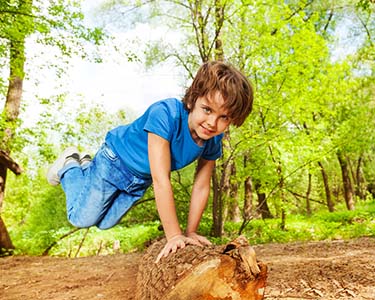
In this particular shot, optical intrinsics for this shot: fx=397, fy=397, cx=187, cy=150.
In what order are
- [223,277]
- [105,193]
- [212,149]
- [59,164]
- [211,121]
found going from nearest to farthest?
[223,277] < [211,121] < [212,149] < [105,193] < [59,164]

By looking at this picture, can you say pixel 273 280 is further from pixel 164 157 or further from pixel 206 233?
pixel 206 233

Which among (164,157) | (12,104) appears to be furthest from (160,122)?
(12,104)

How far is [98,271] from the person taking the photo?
486 cm

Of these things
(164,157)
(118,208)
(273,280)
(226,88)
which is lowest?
(273,280)

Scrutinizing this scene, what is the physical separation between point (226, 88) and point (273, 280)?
1805 millimetres

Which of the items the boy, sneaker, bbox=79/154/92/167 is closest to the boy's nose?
the boy

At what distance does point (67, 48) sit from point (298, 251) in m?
5.64

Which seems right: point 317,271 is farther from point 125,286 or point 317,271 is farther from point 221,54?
point 221,54

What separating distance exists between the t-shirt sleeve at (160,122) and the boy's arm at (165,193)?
3 centimetres

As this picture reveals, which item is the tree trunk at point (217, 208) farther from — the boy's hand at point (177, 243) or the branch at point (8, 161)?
the boy's hand at point (177, 243)

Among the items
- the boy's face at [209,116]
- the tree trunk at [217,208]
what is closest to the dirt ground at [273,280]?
the boy's face at [209,116]

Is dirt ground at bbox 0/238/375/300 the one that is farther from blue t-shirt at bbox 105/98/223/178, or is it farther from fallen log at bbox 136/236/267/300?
blue t-shirt at bbox 105/98/223/178

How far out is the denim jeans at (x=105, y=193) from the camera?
2.83 metres

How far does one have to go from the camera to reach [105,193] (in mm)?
2852
